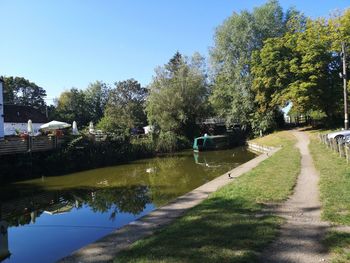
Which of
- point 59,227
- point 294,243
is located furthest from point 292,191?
point 59,227

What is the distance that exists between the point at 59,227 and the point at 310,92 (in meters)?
31.9

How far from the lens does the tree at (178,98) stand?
1769 inches

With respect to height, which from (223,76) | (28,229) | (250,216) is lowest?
(28,229)

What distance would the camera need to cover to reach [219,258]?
19.4ft

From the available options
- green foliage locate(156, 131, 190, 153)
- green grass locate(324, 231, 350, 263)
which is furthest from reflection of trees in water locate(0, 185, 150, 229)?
green foliage locate(156, 131, 190, 153)

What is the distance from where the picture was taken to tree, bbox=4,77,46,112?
8543 centimetres

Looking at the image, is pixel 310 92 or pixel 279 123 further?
pixel 279 123

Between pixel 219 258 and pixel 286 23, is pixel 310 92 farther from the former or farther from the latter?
pixel 219 258

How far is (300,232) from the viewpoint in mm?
7141

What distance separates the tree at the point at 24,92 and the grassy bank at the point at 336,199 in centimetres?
7811

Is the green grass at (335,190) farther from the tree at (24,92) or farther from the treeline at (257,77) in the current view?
the tree at (24,92)

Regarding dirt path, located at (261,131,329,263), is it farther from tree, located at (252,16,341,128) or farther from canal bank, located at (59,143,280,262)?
tree, located at (252,16,341,128)

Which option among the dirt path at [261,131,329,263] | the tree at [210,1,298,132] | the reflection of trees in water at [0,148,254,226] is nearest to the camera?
the dirt path at [261,131,329,263]

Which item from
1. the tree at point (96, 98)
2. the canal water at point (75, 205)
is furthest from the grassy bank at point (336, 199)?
the tree at point (96, 98)
